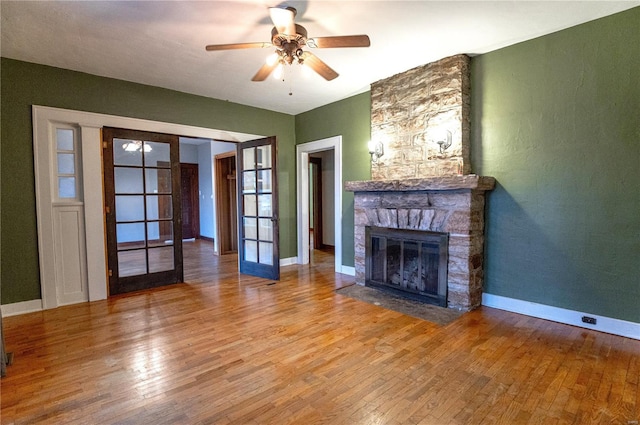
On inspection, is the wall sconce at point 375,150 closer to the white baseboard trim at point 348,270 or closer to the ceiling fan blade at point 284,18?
the white baseboard trim at point 348,270

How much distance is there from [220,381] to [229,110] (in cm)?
391

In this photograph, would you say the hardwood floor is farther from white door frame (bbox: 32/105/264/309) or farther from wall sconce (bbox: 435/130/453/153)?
wall sconce (bbox: 435/130/453/153)

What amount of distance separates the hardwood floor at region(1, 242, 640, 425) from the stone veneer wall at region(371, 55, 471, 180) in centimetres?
168

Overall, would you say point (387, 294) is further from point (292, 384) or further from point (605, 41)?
point (605, 41)

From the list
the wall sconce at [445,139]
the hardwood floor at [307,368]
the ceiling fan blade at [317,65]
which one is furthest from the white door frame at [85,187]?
the wall sconce at [445,139]

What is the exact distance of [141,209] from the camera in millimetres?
4078

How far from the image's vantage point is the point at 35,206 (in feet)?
11.0

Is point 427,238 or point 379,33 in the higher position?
point 379,33

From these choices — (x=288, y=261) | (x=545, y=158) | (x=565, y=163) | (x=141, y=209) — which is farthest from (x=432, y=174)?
(x=141, y=209)

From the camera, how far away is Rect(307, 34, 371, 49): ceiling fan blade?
229 cm

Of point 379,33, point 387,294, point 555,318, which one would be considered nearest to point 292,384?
point 387,294

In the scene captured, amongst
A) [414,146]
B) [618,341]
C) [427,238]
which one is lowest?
[618,341]

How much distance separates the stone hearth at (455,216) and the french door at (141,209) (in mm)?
2903

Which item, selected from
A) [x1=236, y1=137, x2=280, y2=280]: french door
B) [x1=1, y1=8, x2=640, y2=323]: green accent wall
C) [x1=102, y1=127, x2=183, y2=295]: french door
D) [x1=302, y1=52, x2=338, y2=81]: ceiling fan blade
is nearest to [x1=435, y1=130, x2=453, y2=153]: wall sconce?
[x1=1, y1=8, x2=640, y2=323]: green accent wall
